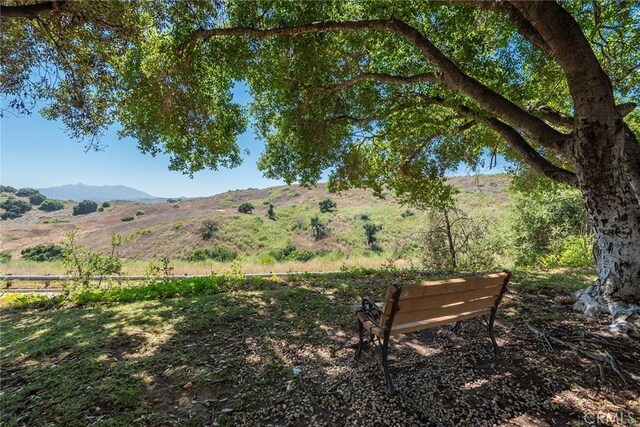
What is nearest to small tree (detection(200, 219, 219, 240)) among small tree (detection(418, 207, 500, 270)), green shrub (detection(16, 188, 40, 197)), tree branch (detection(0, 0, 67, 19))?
small tree (detection(418, 207, 500, 270))

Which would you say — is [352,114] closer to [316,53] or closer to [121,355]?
[316,53]

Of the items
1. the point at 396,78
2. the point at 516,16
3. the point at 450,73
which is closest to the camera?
the point at 516,16

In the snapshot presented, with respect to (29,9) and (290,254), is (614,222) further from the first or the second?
(290,254)

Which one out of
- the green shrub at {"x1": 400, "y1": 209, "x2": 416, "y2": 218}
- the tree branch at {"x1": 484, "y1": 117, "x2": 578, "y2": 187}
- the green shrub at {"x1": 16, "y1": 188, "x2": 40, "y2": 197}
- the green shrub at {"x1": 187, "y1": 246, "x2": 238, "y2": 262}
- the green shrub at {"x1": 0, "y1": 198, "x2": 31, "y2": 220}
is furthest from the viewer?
the green shrub at {"x1": 16, "y1": 188, "x2": 40, "y2": 197}

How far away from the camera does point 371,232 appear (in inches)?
1724

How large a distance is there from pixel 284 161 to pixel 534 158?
6.63 m

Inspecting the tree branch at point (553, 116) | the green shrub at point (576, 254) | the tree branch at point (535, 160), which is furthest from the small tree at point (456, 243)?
the tree branch at point (535, 160)

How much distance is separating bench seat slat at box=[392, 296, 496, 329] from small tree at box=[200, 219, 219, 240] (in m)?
40.6

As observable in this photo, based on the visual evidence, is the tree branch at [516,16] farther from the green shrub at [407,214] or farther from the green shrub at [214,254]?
the green shrub at [407,214]

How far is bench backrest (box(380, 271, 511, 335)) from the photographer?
2.87m

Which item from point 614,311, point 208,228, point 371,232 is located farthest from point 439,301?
point 208,228

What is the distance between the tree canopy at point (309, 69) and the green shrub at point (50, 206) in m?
79.0

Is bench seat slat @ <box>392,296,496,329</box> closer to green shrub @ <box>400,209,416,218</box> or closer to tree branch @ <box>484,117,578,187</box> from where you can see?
tree branch @ <box>484,117,578,187</box>

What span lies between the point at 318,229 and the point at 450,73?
40.7 meters
